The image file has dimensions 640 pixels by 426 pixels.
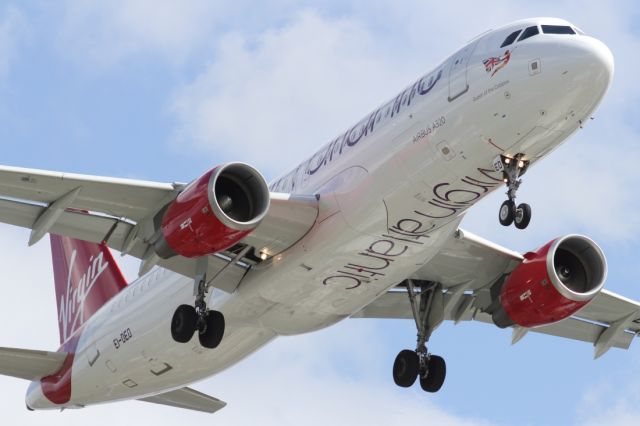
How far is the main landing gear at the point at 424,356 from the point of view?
90.3 feet

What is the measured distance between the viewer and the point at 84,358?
95.6 feet

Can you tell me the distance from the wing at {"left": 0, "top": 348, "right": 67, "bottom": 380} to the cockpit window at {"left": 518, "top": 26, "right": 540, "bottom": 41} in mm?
14291

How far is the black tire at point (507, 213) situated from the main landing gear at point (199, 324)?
21.2ft

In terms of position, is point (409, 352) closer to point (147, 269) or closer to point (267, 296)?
point (267, 296)

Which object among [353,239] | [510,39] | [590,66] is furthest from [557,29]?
[353,239]

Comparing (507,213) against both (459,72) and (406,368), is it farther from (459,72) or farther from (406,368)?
(406,368)

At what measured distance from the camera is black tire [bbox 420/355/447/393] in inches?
1088

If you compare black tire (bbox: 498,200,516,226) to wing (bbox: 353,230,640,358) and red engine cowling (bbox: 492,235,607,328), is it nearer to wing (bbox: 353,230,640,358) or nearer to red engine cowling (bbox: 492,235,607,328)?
wing (bbox: 353,230,640,358)

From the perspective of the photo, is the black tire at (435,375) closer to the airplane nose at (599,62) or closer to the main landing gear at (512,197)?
the main landing gear at (512,197)

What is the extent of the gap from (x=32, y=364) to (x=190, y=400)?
3840 mm

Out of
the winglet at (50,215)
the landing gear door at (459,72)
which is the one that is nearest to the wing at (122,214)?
the winglet at (50,215)

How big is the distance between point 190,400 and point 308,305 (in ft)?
22.5

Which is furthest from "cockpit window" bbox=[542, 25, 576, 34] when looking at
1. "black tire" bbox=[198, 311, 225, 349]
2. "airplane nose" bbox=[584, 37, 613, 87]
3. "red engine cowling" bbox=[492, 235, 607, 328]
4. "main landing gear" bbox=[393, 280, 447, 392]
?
"black tire" bbox=[198, 311, 225, 349]

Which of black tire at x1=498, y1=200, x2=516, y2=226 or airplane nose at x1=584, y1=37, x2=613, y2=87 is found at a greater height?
airplane nose at x1=584, y1=37, x2=613, y2=87
